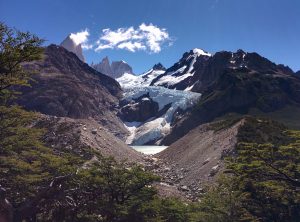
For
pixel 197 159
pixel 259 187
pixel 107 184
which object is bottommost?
pixel 259 187

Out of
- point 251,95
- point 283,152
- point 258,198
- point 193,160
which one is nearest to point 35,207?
point 283,152

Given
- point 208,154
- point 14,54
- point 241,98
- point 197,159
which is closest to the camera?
point 14,54

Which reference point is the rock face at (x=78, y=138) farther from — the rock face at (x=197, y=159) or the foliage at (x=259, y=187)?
the foliage at (x=259, y=187)

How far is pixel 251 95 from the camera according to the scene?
6565 inches

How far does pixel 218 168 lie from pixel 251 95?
116767 mm

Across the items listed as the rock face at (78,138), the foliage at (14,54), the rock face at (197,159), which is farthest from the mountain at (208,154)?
the foliage at (14,54)

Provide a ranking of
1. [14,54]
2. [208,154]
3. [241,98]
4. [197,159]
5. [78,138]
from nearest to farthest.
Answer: [14,54] < [78,138] < [208,154] < [197,159] < [241,98]

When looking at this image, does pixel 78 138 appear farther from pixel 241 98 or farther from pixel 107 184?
pixel 241 98

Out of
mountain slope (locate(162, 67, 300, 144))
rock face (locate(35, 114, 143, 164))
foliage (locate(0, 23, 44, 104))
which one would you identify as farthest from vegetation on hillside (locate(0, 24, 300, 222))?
mountain slope (locate(162, 67, 300, 144))

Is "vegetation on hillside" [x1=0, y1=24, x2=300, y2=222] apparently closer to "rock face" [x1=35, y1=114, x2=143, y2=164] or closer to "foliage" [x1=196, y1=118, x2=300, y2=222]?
"foliage" [x1=196, y1=118, x2=300, y2=222]

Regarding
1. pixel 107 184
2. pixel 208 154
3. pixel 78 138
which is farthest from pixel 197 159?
pixel 107 184

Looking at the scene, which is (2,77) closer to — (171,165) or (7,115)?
(7,115)

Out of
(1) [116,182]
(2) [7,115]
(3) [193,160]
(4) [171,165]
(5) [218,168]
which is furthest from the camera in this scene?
(4) [171,165]

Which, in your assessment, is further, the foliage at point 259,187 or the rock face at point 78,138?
the rock face at point 78,138
